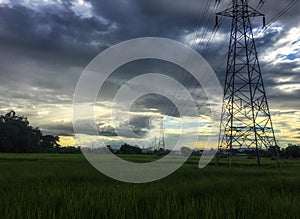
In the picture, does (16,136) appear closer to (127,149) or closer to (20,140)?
(20,140)

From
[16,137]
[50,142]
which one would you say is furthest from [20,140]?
[50,142]

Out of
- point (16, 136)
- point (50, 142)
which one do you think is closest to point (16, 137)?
point (16, 136)

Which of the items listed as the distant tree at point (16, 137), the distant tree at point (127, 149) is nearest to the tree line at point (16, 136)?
the distant tree at point (16, 137)

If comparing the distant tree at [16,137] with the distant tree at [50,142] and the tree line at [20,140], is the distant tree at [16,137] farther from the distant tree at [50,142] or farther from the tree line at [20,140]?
the distant tree at [50,142]

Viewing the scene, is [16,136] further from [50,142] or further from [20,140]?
[50,142]

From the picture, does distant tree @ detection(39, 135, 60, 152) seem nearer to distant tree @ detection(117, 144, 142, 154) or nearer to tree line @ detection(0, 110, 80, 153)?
tree line @ detection(0, 110, 80, 153)

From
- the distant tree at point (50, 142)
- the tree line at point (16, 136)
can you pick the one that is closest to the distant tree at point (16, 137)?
the tree line at point (16, 136)

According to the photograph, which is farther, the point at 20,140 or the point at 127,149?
the point at 127,149

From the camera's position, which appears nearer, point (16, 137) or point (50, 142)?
point (16, 137)

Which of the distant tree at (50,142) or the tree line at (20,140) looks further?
the distant tree at (50,142)

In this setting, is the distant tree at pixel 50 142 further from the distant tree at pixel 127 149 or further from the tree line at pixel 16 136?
the distant tree at pixel 127 149

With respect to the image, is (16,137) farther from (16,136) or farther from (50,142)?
(50,142)

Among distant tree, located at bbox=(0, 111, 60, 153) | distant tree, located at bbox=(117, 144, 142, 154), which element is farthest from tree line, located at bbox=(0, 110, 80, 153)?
distant tree, located at bbox=(117, 144, 142, 154)

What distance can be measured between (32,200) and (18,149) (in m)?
78.1
